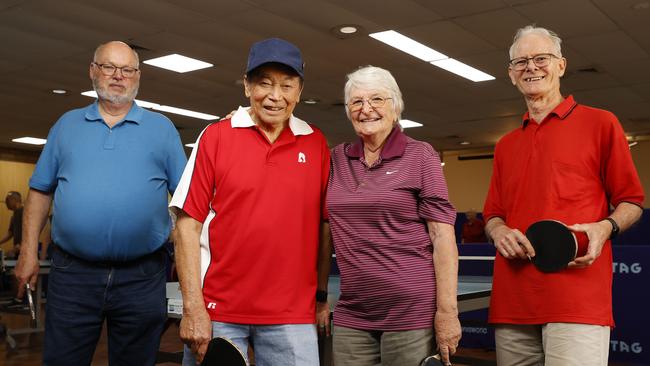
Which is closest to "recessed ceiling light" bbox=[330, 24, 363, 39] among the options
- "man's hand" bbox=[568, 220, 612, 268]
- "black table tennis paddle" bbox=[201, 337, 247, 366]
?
"man's hand" bbox=[568, 220, 612, 268]

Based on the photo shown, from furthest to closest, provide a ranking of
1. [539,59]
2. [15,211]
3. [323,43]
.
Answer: [15,211]
[323,43]
[539,59]

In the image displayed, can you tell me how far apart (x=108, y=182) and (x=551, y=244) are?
4.71 feet

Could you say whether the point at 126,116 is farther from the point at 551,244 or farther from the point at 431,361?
the point at 551,244

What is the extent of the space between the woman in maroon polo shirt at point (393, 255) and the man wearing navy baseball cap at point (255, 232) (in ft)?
0.31

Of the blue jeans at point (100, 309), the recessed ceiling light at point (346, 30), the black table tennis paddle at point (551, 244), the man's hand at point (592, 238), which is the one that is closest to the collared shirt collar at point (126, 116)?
the blue jeans at point (100, 309)

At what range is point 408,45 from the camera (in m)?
7.20

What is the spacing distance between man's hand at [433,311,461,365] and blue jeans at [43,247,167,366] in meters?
1.05

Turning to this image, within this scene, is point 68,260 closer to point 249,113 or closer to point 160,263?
point 160,263

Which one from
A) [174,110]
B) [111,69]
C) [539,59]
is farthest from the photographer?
[174,110]

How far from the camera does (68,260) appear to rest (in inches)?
88.4

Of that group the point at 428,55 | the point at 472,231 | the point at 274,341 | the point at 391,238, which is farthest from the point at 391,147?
the point at 472,231

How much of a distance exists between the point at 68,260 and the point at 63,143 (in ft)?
1.34

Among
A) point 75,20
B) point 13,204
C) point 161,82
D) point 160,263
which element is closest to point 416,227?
point 160,263

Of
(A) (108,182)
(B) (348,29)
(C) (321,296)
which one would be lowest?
(C) (321,296)
